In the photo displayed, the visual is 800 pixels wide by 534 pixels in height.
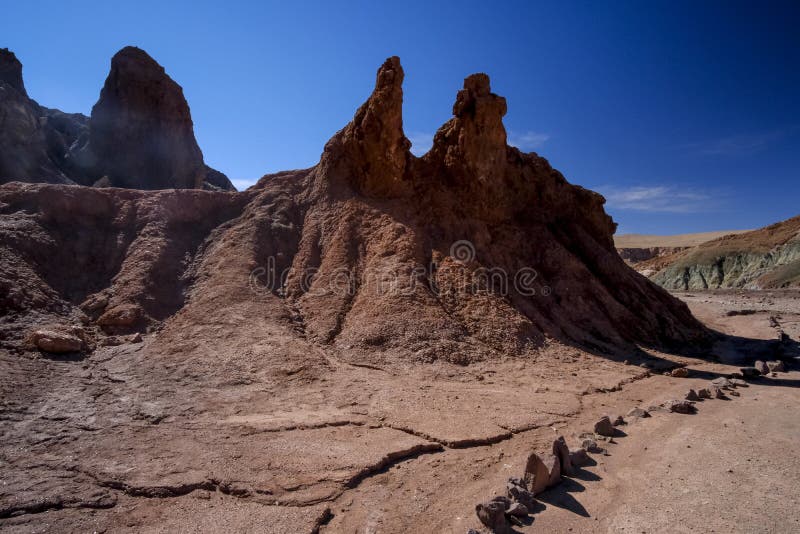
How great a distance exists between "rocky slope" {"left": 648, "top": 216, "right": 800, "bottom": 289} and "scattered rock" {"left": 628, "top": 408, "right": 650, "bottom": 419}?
37410mm

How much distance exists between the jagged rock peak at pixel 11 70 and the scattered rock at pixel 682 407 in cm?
4283

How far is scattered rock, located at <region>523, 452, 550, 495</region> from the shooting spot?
198 inches

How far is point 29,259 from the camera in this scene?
1306 cm

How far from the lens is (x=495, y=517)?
430 cm

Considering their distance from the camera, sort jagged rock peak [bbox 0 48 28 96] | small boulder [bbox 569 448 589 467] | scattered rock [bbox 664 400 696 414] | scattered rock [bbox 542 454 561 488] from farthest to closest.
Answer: jagged rock peak [bbox 0 48 28 96], scattered rock [bbox 664 400 696 414], small boulder [bbox 569 448 589 467], scattered rock [bbox 542 454 561 488]

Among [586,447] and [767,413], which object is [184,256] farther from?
[767,413]

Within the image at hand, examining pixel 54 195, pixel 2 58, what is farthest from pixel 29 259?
pixel 2 58

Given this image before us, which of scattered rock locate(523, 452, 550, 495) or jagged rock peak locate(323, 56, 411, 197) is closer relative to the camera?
scattered rock locate(523, 452, 550, 495)

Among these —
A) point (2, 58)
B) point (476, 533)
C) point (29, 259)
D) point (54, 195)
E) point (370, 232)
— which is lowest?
point (476, 533)

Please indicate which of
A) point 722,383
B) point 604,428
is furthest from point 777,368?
point 604,428

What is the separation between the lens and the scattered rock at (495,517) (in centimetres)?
427

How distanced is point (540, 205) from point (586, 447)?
44.1 feet

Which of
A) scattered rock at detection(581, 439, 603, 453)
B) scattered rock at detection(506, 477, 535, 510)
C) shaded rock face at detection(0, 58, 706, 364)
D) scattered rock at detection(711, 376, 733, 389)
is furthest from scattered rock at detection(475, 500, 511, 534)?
scattered rock at detection(711, 376, 733, 389)

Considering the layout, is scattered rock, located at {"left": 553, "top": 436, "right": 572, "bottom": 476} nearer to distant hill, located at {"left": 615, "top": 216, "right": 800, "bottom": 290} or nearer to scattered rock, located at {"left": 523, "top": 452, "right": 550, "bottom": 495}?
scattered rock, located at {"left": 523, "top": 452, "right": 550, "bottom": 495}
